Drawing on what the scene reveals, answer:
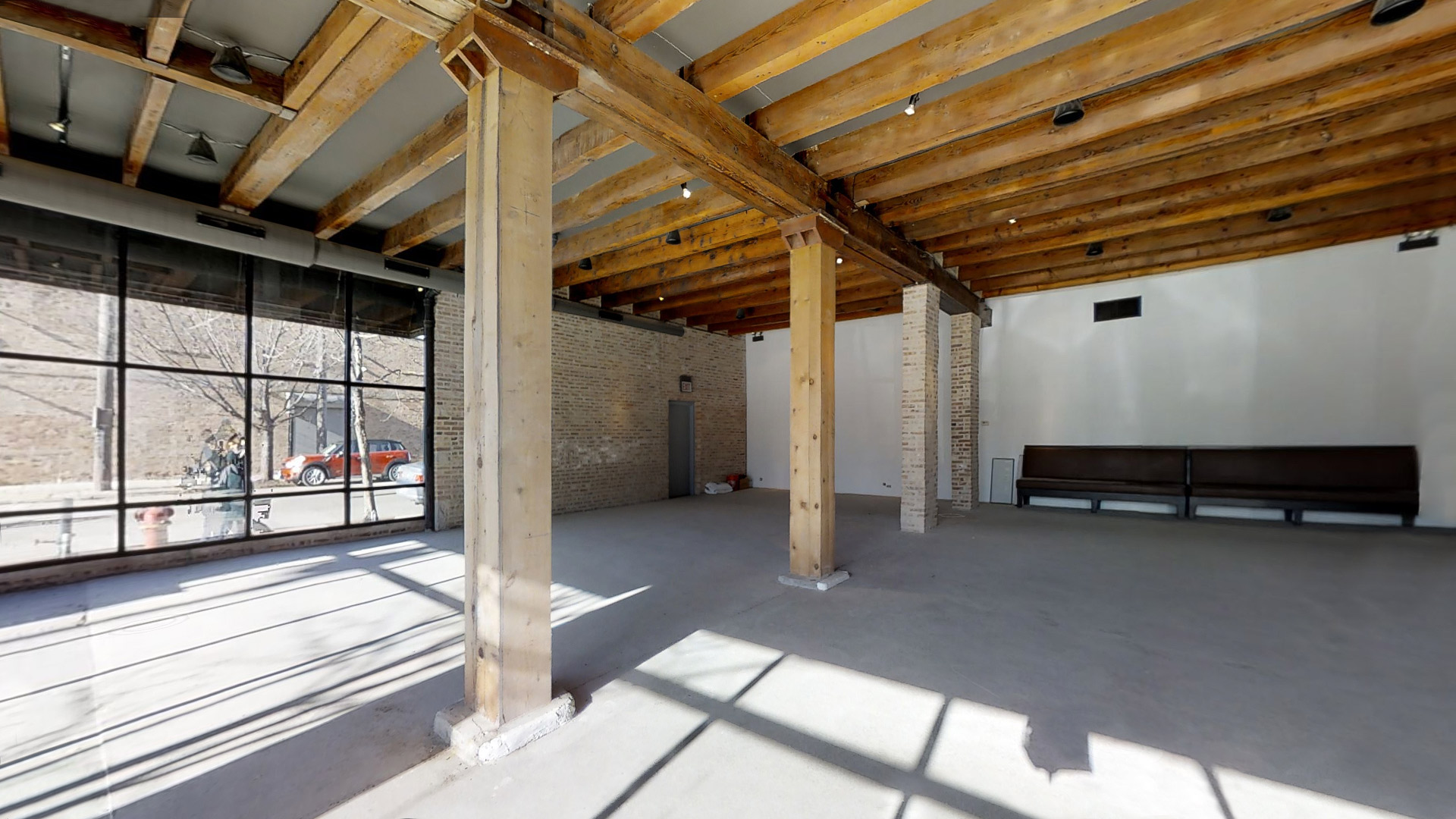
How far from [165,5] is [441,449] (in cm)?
524

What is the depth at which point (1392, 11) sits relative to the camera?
9.68 ft

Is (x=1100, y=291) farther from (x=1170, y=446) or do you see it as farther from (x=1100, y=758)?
(x=1100, y=758)

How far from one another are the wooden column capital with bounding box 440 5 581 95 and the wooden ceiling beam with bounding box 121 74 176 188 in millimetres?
2524

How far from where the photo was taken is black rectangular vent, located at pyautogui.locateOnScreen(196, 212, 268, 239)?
507 cm

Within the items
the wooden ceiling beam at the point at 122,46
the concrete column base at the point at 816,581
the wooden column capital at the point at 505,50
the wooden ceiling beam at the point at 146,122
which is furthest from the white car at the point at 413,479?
the wooden column capital at the point at 505,50

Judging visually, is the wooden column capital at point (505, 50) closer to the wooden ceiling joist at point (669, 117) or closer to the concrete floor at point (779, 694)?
the wooden ceiling joist at point (669, 117)

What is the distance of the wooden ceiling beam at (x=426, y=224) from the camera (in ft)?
17.7

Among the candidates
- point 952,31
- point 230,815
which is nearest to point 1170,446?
point 952,31

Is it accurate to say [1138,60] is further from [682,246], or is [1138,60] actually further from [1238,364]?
[1238,364]

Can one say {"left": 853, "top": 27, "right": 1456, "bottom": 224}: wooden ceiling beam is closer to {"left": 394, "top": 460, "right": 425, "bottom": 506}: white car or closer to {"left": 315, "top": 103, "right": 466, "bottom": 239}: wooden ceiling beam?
{"left": 315, "top": 103, "right": 466, "bottom": 239}: wooden ceiling beam

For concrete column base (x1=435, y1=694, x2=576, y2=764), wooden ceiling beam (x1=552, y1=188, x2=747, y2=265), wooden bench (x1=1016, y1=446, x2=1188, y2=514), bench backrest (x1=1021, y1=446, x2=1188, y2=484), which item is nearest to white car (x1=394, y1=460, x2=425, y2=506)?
wooden ceiling beam (x1=552, y1=188, x2=747, y2=265)

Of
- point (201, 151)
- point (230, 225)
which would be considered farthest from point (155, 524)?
point (201, 151)

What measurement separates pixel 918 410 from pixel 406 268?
667cm

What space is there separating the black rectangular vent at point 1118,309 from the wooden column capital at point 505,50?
889cm
